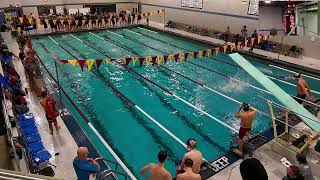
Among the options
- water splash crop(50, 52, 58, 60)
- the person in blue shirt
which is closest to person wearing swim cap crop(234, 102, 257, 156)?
the person in blue shirt

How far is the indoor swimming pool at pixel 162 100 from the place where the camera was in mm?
7395

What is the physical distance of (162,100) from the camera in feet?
32.4

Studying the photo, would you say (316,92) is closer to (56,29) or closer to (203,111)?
(203,111)

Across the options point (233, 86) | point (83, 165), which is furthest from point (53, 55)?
point (83, 165)

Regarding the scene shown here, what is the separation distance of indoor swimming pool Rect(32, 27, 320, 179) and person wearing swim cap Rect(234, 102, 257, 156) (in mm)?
524

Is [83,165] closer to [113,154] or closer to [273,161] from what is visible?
[113,154]

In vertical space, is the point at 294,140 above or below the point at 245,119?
below

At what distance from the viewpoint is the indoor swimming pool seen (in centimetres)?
739

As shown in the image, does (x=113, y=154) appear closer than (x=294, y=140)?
No

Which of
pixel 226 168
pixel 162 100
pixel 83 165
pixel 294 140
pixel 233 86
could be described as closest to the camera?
pixel 83 165

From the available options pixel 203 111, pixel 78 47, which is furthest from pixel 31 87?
pixel 78 47

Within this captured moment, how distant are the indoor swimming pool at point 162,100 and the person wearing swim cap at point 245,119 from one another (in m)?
0.52

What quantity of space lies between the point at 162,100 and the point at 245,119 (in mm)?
4197

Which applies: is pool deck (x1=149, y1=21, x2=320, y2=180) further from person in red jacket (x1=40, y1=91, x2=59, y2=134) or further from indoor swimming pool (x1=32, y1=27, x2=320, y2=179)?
person in red jacket (x1=40, y1=91, x2=59, y2=134)
